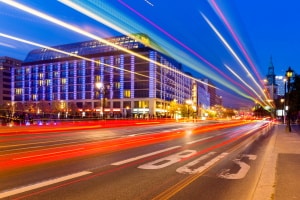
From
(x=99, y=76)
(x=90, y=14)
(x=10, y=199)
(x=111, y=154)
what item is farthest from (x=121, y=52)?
(x=10, y=199)

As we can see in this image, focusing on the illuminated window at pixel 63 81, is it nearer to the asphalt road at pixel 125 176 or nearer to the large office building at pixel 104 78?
the large office building at pixel 104 78

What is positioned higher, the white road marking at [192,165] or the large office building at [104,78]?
the large office building at [104,78]

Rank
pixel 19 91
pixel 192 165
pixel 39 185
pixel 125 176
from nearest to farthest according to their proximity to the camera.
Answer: pixel 39 185 < pixel 125 176 < pixel 192 165 < pixel 19 91

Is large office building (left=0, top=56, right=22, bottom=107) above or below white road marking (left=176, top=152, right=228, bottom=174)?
above

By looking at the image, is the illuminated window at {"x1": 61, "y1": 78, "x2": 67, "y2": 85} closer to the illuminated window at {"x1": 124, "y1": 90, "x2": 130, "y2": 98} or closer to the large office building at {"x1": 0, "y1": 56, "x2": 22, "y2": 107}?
the illuminated window at {"x1": 124, "y1": 90, "x2": 130, "y2": 98}

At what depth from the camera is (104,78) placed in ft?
417

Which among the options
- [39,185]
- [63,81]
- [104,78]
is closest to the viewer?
[39,185]

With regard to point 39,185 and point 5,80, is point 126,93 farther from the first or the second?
point 39,185

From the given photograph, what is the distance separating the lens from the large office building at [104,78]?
120 meters

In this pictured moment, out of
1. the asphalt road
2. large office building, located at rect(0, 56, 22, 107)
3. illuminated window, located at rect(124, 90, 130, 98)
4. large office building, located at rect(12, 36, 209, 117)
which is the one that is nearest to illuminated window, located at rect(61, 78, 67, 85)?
large office building, located at rect(12, 36, 209, 117)

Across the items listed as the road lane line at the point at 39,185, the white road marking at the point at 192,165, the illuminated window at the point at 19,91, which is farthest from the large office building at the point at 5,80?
the road lane line at the point at 39,185

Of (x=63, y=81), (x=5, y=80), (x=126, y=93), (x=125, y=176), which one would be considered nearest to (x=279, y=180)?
(x=125, y=176)

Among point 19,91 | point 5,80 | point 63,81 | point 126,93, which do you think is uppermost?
point 5,80

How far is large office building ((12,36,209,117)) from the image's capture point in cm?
11956
